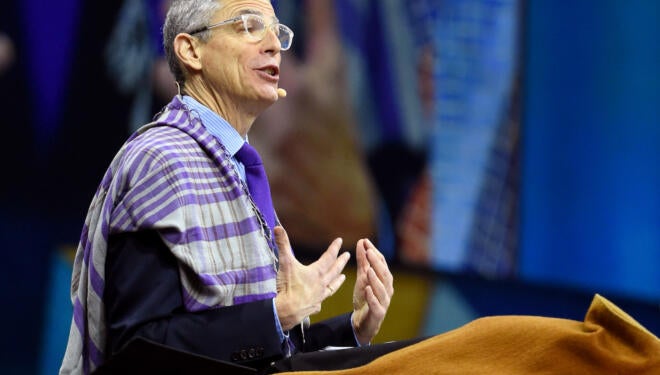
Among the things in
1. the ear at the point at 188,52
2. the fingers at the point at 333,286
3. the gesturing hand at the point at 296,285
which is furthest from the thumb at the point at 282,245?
the ear at the point at 188,52

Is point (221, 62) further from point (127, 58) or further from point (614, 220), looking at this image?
point (614, 220)

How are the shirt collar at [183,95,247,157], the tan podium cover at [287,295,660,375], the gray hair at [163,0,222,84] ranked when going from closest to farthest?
the tan podium cover at [287,295,660,375] < the shirt collar at [183,95,247,157] < the gray hair at [163,0,222,84]

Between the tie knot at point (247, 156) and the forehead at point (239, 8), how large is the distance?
0.89 ft

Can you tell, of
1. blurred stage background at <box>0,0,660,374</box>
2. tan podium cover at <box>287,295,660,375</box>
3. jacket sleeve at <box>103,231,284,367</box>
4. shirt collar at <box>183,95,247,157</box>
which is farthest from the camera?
blurred stage background at <box>0,0,660,374</box>

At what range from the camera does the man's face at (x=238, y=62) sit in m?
2.09

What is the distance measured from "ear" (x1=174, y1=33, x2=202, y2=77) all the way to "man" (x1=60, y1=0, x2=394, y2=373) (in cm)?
5

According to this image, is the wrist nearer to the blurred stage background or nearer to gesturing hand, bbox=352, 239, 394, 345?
gesturing hand, bbox=352, 239, 394, 345

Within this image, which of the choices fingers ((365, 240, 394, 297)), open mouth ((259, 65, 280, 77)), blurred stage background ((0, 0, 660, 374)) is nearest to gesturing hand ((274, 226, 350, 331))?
fingers ((365, 240, 394, 297))

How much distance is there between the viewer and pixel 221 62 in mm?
2100

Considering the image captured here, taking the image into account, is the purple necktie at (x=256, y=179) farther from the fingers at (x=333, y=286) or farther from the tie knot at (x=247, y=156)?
the fingers at (x=333, y=286)

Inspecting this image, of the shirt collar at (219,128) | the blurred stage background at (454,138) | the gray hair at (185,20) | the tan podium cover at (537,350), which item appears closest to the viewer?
the tan podium cover at (537,350)

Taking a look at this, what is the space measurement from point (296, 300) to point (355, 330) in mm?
377

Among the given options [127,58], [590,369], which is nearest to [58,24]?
[127,58]

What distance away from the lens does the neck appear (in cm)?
210
